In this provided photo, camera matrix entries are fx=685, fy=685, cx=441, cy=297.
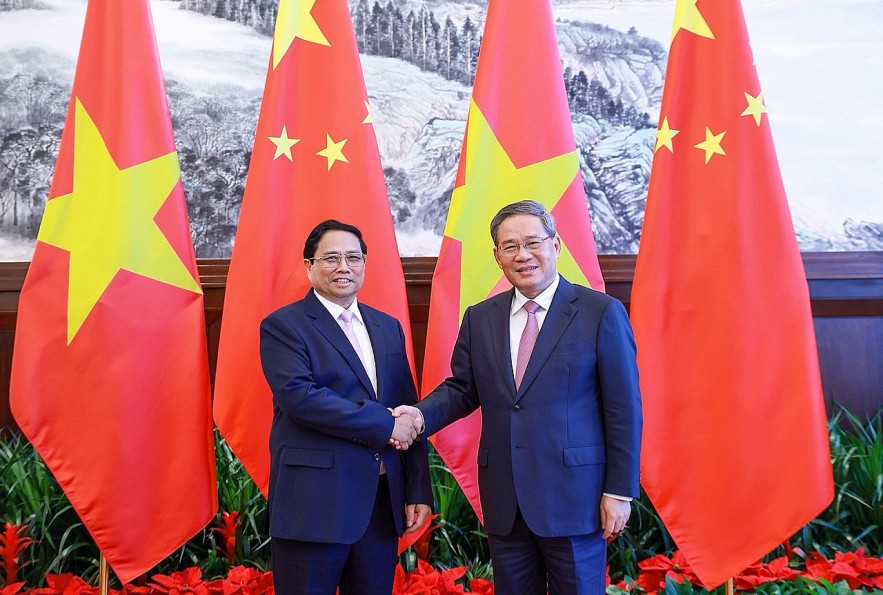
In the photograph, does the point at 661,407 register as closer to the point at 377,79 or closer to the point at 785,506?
the point at 785,506

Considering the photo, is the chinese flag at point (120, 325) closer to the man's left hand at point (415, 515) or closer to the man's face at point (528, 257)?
the man's left hand at point (415, 515)

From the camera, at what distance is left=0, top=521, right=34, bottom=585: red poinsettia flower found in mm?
2453

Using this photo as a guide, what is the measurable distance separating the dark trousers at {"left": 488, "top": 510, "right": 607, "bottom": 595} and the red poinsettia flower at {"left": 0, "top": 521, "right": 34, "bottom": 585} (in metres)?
1.81

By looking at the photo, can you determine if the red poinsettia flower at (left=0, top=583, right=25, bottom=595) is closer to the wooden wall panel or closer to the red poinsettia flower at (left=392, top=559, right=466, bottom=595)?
the wooden wall panel

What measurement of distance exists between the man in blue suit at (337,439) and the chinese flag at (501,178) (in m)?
0.47

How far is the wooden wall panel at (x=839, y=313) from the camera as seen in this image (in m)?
3.25

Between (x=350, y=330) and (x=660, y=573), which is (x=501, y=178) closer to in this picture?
(x=350, y=330)

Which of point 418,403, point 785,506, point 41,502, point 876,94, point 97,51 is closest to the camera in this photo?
point 418,403

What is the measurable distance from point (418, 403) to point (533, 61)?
1.37 meters

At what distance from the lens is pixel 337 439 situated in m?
1.81

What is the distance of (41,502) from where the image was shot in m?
2.69

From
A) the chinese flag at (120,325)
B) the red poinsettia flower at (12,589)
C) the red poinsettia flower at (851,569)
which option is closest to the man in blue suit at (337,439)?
the chinese flag at (120,325)

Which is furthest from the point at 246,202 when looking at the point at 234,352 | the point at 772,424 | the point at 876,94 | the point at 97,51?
the point at 876,94

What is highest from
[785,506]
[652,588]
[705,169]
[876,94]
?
[876,94]
